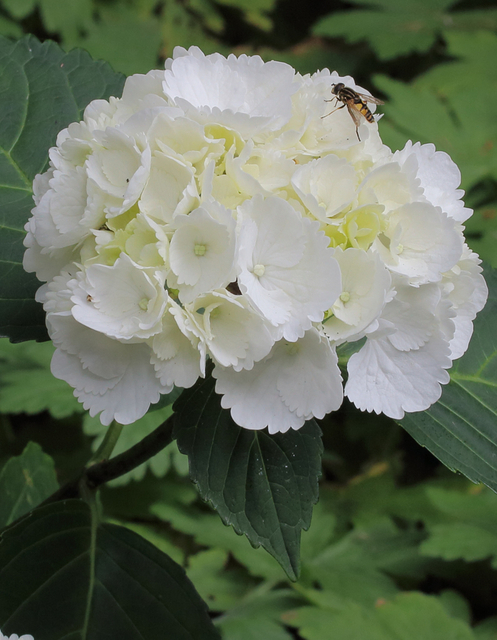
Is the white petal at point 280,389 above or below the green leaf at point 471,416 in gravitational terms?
above

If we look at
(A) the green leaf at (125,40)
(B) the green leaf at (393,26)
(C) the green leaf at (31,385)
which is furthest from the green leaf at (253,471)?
(B) the green leaf at (393,26)

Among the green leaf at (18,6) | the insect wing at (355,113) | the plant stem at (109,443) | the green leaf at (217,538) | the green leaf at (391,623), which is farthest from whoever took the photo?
the green leaf at (18,6)

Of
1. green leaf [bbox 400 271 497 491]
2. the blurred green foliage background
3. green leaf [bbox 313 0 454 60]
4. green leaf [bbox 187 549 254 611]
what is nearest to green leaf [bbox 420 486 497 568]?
the blurred green foliage background

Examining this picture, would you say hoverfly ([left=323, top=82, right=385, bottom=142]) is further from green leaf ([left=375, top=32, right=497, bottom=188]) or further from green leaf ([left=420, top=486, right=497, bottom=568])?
green leaf ([left=375, top=32, right=497, bottom=188])

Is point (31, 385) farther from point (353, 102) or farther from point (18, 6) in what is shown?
point (18, 6)

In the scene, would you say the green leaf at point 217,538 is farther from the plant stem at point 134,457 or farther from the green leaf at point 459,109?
the green leaf at point 459,109

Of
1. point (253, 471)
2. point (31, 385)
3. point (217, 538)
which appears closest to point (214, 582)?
point (217, 538)
